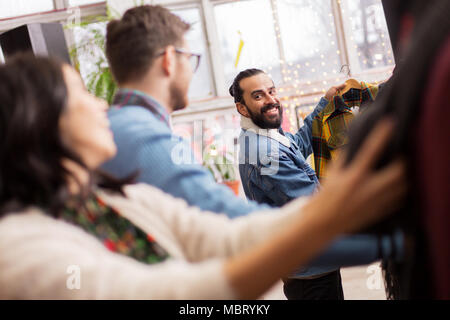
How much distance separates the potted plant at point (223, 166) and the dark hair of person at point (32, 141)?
286cm

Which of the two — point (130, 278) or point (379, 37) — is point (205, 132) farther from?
point (130, 278)

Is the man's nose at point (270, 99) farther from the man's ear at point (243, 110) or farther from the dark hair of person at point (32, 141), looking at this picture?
the dark hair of person at point (32, 141)

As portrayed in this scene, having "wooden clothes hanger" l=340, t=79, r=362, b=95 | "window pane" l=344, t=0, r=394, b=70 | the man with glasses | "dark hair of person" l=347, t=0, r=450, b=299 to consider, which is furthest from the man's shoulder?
"window pane" l=344, t=0, r=394, b=70

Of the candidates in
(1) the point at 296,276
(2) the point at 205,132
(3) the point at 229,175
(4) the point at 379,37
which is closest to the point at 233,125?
(2) the point at 205,132

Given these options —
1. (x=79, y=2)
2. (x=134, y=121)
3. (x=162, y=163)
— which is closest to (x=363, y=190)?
(x=162, y=163)

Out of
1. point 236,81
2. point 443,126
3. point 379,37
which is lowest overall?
point 443,126

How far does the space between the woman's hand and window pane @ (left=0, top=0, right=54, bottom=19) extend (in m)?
4.12

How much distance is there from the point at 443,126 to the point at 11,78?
61 cm

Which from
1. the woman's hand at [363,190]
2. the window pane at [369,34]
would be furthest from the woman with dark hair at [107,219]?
the window pane at [369,34]

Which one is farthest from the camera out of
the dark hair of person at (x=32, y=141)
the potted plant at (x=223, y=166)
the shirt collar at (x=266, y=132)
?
the potted plant at (x=223, y=166)

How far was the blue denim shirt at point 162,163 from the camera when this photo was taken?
0.92 meters

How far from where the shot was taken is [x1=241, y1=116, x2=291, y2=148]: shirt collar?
2260 mm

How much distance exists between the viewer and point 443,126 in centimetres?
52

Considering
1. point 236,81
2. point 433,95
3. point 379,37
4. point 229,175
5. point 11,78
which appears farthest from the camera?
point 379,37
